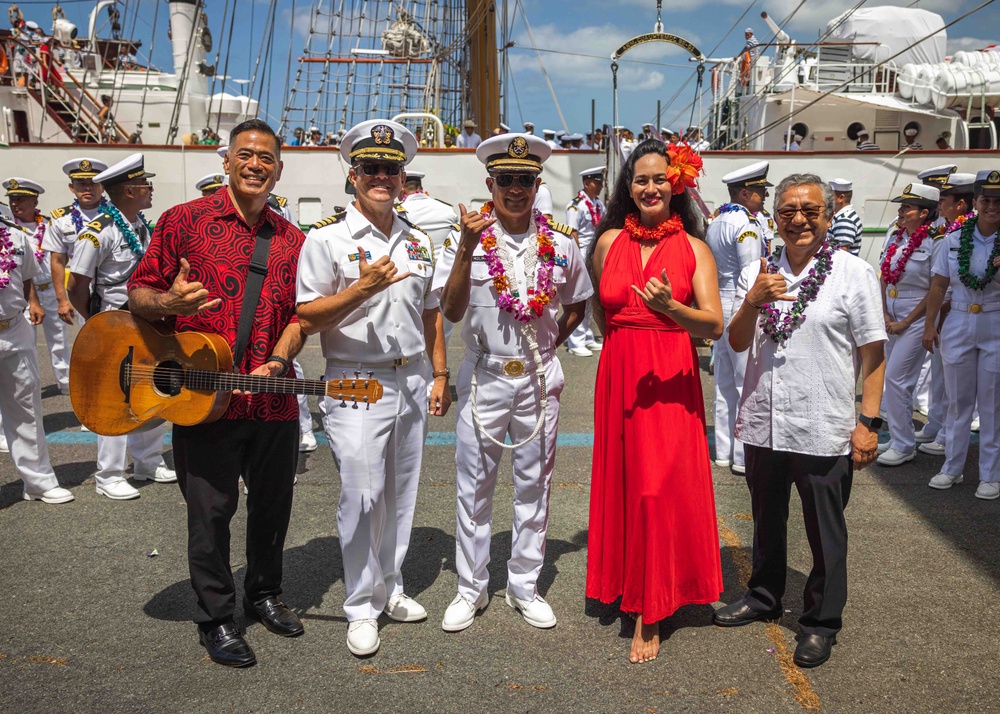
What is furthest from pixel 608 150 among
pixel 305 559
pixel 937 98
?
pixel 305 559

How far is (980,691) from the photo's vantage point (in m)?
3.49

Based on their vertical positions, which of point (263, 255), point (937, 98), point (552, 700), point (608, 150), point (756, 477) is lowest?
point (552, 700)

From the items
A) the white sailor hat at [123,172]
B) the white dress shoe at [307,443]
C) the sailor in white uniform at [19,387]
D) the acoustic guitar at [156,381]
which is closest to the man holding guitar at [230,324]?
the acoustic guitar at [156,381]

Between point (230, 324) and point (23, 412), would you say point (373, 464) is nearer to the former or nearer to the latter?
point (230, 324)

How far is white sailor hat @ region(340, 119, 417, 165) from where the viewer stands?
3727mm

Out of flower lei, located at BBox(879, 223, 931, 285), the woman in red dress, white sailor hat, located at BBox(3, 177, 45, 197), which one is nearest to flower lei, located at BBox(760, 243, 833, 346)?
the woman in red dress

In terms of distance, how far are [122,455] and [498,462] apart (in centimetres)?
328

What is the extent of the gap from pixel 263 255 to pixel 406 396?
914mm

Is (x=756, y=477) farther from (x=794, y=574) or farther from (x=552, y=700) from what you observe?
(x=552, y=700)

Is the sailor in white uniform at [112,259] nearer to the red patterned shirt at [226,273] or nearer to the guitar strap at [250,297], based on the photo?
the red patterned shirt at [226,273]

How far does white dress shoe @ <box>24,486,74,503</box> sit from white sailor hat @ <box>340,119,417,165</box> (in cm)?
363

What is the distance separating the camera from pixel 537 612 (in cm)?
413

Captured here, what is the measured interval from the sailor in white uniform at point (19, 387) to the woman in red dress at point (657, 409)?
417 centimetres

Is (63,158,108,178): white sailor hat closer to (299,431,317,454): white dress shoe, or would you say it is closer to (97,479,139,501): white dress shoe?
(299,431,317,454): white dress shoe
